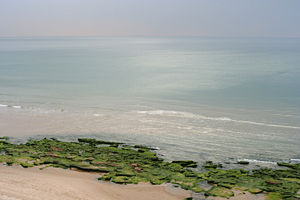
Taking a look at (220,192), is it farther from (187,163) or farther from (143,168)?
(143,168)

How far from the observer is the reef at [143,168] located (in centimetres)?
1786

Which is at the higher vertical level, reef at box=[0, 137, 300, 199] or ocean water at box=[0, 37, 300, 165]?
ocean water at box=[0, 37, 300, 165]

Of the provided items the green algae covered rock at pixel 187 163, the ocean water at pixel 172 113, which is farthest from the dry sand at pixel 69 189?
the ocean water at pixel 172 113

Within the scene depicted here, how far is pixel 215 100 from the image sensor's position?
1577 inches

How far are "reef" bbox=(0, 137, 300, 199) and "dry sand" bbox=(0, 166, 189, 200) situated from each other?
2.09ft

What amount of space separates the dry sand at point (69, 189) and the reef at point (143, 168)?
0.64m

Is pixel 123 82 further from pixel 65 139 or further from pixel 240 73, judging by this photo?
pixel 65 139

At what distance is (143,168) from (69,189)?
474cm

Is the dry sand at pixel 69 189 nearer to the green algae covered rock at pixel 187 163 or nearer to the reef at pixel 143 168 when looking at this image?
the reef at pixel 143 168

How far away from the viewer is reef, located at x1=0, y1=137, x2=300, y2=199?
1786 centimetres

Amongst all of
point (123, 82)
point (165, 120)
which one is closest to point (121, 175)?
point (165, 120)

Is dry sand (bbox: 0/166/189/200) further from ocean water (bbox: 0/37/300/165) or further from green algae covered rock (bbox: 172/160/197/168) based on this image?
ocean water (bbox: 0/37/300/165)

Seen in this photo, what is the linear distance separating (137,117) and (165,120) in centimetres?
289

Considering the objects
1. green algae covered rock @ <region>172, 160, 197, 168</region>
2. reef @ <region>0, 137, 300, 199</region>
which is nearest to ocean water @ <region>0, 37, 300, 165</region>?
green algae covered rock @ <region>172, 160, 197, 168</region>
